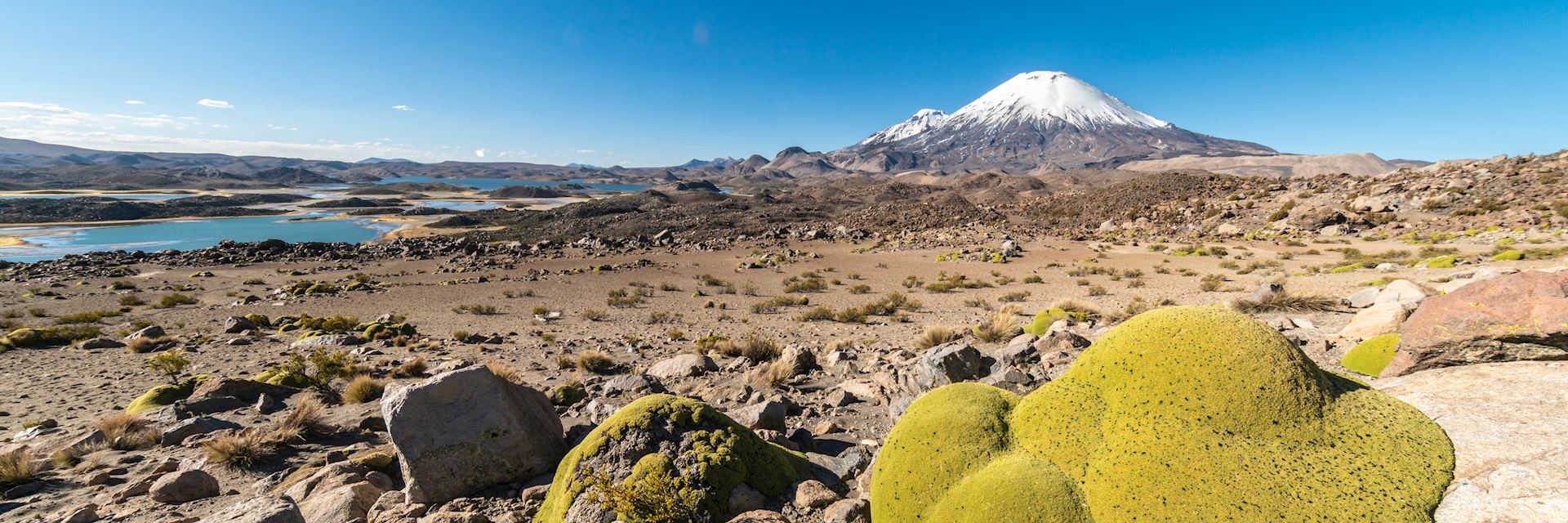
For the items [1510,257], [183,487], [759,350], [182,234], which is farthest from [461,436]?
[182,234]

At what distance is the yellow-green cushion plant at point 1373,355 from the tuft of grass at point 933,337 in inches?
220

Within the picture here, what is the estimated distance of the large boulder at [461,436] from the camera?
4199mm

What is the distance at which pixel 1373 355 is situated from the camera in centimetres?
501

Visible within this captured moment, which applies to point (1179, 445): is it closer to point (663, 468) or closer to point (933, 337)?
point (663, 468)

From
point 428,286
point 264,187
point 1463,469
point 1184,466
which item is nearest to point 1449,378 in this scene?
point 1463,469

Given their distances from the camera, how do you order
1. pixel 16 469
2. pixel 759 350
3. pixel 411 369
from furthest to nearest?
pixel 759 350 < pixel 411 369 < pixel 16 469

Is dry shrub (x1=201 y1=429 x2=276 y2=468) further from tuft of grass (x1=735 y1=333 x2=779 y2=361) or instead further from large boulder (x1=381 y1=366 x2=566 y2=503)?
tuft of grass (x1=735 y1=333 x2=779 y2=361)

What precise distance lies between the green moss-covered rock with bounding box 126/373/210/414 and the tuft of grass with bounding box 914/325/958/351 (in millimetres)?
11529

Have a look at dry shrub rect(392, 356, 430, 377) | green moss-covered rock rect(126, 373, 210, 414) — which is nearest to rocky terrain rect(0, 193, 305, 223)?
green moss-covered rock rect(126, 373, 210, 414)

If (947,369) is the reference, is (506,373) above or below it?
below

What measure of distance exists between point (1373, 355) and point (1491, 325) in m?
1.40

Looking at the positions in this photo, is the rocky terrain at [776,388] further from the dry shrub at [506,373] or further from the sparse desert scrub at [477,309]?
the dry shrub at [506,373]

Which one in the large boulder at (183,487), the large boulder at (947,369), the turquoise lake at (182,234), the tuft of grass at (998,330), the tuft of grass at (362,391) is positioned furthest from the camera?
the turquoise lake at (182,234)

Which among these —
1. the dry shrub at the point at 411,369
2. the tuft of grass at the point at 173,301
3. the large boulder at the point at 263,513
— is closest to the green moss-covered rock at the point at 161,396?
the dry shrub at the point at 411,369
